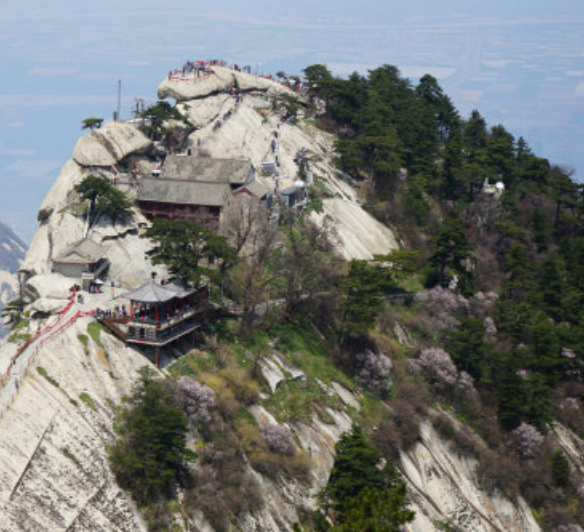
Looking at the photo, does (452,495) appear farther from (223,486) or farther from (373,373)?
(223,486)

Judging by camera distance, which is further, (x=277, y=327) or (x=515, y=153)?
(x=515, y=153)

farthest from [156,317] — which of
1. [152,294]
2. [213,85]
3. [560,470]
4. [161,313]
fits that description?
[213,85]

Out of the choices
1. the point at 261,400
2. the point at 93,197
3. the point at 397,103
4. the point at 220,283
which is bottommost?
the point at 261,400

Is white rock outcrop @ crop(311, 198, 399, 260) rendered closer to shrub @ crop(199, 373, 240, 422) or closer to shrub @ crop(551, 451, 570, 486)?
shrub @ crop(551, 451, 570, 486)

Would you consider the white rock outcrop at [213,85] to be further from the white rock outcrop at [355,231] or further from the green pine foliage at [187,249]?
the green pine foliage at [187,249]

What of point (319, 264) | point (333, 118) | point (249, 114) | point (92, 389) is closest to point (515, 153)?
point (333, 118)

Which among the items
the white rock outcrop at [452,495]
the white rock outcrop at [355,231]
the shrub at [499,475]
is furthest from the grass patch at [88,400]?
the white rock outcrop at [355,231]

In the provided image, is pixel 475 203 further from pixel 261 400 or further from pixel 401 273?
pixel 261 400

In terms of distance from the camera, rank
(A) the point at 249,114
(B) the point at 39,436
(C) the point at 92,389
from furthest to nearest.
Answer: (A) the point at 249,114 → (C) the point at 92,389 → (B) the point at 39,436
